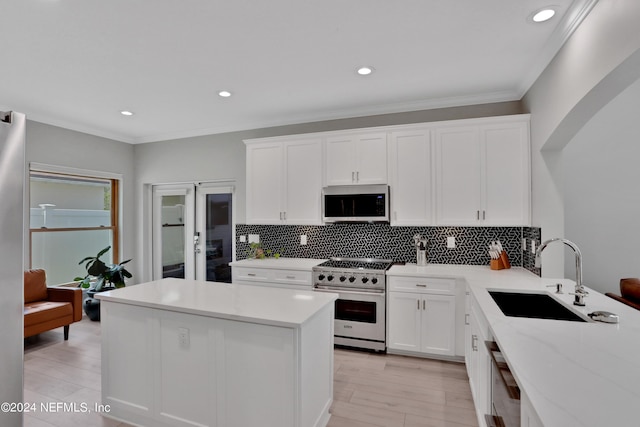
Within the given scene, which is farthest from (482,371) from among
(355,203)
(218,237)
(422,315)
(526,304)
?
(218,237)

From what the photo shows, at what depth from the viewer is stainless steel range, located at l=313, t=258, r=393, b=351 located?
11.1 feet

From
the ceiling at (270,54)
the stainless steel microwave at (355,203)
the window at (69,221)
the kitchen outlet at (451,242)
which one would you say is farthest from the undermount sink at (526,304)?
the window at (69,221)

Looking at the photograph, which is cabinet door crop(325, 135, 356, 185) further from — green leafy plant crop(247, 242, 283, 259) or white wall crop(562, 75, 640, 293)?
white wall crop(562, 75, 640, 293)

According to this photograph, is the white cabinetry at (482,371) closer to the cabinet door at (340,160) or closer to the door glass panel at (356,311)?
the door glass panel at (356,311)

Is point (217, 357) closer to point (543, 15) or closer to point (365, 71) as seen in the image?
point (365, 71)

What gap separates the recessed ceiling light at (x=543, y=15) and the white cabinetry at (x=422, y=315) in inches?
87.4

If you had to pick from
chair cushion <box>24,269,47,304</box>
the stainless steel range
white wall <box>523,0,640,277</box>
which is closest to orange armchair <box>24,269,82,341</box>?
chair cushion <box>24,269,47,304</box>

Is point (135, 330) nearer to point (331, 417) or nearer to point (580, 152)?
point (331, 417)

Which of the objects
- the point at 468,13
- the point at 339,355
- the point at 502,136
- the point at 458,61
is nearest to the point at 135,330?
the point at 339,355

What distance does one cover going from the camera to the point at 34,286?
3867 mm

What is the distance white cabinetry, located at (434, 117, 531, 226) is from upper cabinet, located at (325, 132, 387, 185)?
61cm

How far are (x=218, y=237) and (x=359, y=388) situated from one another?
328 cm

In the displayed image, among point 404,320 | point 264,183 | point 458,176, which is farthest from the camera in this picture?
point 264,183

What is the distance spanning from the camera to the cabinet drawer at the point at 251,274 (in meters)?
3.90
